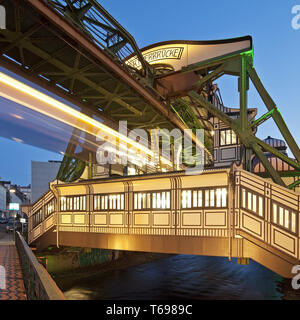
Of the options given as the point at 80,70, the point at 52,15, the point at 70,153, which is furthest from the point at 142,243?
the point at 70,153

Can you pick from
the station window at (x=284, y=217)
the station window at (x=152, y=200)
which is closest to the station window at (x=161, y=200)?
the station window at (x=152, y=200)

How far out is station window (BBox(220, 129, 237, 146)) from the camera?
57.0 ft

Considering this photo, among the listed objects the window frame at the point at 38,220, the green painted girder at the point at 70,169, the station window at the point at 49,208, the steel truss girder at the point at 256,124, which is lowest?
the window frame at the point at 38,220

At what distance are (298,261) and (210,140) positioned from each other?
53.1ft

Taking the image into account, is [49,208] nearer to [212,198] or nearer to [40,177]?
[212,198]

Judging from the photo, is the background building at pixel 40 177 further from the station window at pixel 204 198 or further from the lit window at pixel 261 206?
the lit window at pixel 261 206

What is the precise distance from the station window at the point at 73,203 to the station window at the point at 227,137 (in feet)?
32.3

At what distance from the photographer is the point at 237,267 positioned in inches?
838

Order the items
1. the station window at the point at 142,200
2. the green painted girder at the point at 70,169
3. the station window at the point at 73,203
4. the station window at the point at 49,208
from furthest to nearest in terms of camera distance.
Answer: the green painted girder at the point at 70,169, the station window at the point at 49,208, the station window at the point at 73,203, the station window at the point at 142,200

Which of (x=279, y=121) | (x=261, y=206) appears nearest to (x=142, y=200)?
(x=261, y=206)

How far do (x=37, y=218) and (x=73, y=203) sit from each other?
3.65 meters

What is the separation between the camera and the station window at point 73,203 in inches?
550
